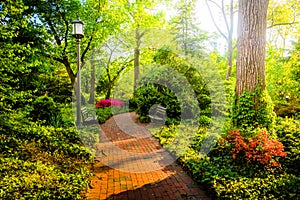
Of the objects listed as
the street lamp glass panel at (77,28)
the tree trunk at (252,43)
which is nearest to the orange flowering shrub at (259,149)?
the tree trunk at (252,43)

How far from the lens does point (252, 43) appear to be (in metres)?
6.10

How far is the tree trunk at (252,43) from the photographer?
6035 mm

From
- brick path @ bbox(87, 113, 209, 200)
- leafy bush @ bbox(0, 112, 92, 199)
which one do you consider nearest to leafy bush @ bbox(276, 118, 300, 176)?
brick path @ bbox(87, 113, 209, 200)

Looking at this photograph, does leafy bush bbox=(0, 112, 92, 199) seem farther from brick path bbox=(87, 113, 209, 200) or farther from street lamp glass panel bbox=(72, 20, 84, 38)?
street lamp glass panel bbox=(72, 20, 84, 38)

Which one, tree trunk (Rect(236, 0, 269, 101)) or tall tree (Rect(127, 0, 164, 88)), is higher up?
tall tree (Rect(127, 0, 164, 88))

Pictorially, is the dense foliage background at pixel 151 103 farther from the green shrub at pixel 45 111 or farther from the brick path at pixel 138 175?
the brick path at pixel 138 175

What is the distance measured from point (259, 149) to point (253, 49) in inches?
115

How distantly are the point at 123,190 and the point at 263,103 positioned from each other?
170 inches

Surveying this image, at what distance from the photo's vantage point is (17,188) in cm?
340

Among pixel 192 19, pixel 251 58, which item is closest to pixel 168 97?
pixel 251 58

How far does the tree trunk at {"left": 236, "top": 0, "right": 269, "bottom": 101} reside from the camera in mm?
6035

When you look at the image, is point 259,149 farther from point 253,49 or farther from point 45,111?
point 45,111

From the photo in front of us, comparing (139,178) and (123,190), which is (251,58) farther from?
(123,190)

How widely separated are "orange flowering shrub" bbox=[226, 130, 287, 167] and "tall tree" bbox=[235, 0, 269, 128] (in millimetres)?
1303
